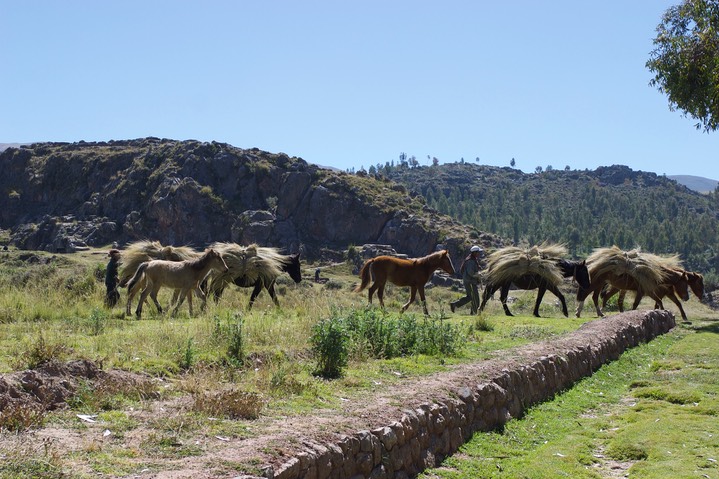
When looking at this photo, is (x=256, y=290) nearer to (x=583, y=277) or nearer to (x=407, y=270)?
(x=407, y=270)

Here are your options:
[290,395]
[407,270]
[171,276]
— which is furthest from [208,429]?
[407,270]

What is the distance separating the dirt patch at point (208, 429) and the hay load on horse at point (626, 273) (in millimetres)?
15448

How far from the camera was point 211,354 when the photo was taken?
10867mm

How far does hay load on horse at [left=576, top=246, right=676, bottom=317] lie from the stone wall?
7.74 m

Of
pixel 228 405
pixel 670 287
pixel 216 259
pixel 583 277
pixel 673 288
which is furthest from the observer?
pixel 673 288

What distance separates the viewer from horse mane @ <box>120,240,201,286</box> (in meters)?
20.8

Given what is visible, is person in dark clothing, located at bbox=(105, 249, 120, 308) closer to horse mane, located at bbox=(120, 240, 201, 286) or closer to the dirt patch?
horse mane, located at bbox=(120, 240, 201, 286)

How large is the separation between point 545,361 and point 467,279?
Answer: 37.4ft

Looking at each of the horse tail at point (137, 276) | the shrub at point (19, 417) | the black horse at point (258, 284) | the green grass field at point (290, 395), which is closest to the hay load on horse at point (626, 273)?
the green grass field at point (290, 395)

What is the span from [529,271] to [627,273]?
11.3 feet

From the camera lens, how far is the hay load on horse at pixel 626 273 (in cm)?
2400

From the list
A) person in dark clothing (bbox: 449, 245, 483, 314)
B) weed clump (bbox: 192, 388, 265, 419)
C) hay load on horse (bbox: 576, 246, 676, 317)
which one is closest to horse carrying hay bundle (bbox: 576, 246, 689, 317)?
hay load on horse (bbox: 576, 246, 676, 317)

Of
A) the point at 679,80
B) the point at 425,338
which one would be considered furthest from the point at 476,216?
the point at 425,338

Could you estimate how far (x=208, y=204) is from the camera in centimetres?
12294
